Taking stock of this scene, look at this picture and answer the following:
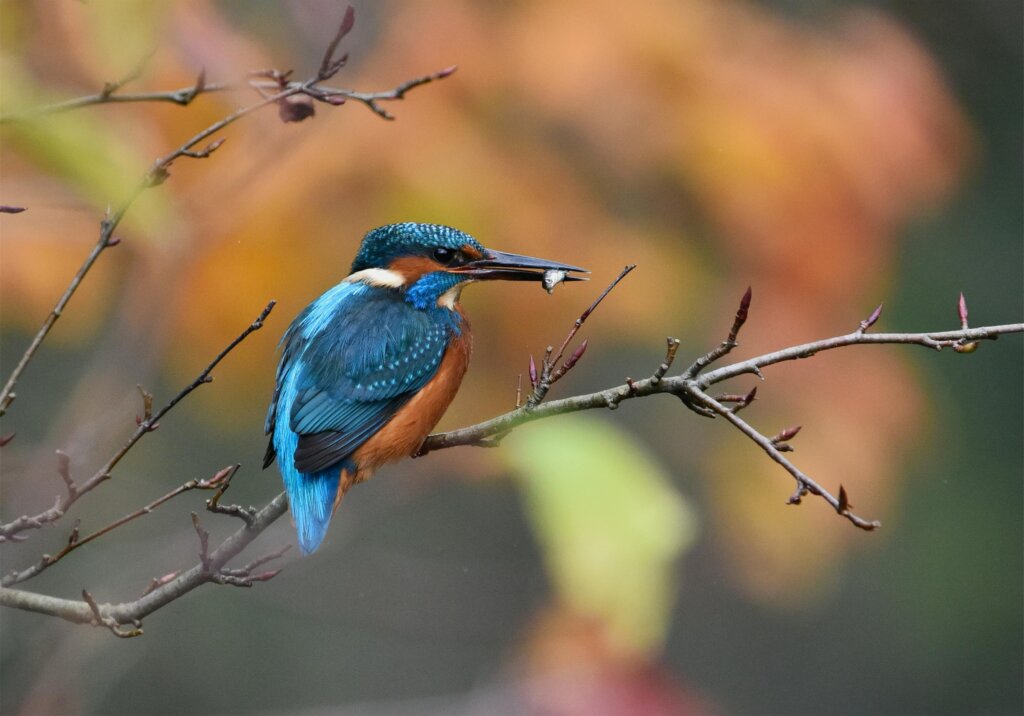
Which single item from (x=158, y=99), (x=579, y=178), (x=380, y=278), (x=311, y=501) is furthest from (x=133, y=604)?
(x=579, y=178)

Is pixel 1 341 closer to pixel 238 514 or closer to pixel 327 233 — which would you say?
pixel 327 233

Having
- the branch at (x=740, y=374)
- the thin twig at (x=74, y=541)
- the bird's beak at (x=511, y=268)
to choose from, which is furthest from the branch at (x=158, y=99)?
the bird's beak at (x=511, y=268)

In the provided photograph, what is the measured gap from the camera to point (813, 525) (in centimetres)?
336

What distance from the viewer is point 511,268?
239cm

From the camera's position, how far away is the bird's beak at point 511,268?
2260 millimetres

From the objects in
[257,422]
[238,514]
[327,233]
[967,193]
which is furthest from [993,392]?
[238,514]

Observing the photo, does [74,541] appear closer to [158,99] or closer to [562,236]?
[158,99]

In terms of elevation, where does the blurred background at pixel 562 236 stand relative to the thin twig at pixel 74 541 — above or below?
above

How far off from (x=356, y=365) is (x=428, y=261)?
31cm

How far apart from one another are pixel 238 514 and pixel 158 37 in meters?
0.70

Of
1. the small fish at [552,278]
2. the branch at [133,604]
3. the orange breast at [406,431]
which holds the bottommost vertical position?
the branch at [133,604]

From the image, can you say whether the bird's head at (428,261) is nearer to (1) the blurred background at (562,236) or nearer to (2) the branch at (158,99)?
(1) the blurred background at (562,236)

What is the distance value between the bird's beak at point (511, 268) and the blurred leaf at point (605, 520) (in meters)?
0.33

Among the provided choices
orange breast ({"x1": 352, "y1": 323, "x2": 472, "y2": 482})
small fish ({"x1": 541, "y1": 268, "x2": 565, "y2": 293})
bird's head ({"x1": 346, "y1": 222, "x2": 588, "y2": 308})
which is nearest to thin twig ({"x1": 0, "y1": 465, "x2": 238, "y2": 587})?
orange breast ({"x1": 352, "y1": 323, "x2": 472, "y2": 482})
